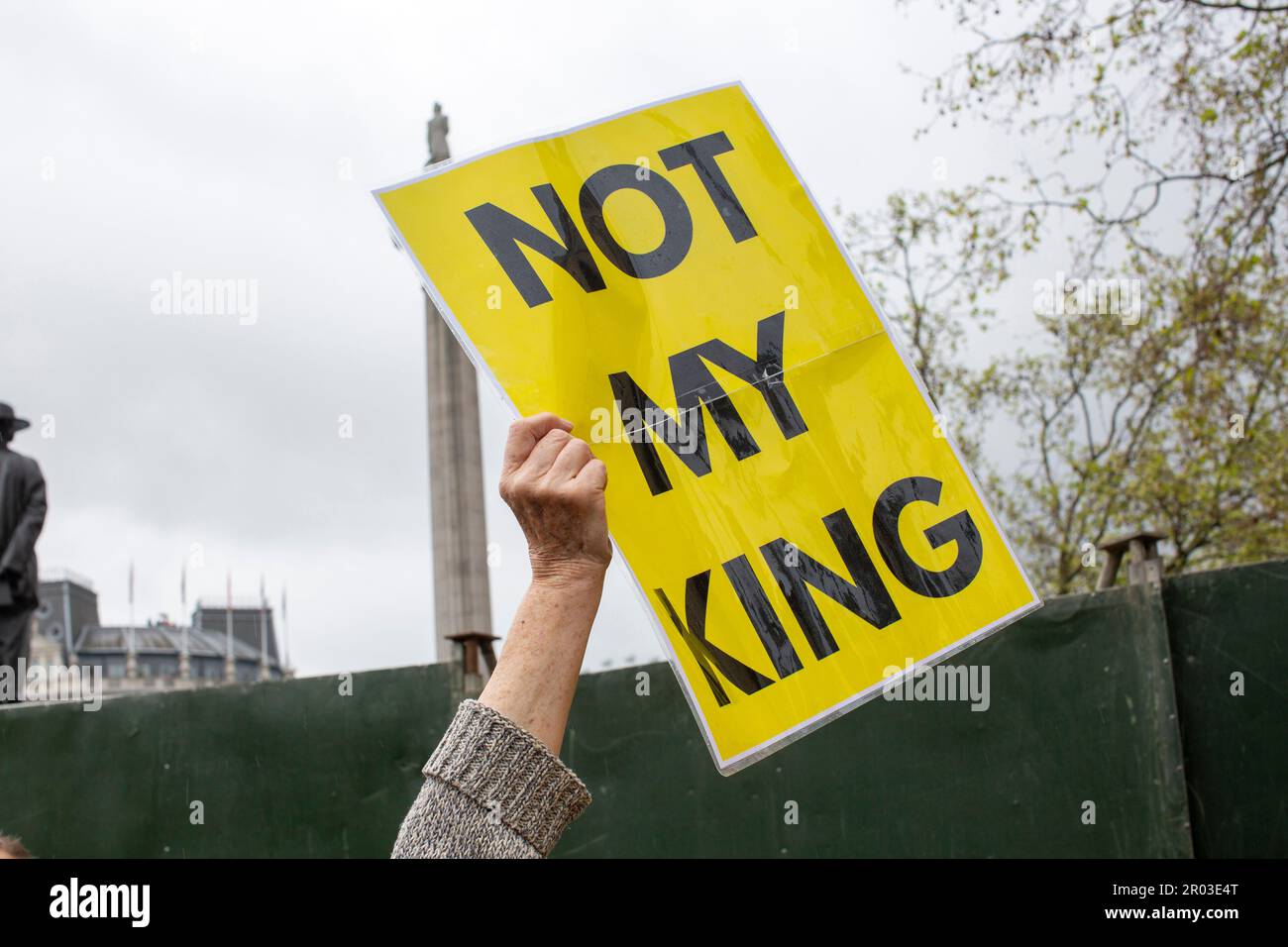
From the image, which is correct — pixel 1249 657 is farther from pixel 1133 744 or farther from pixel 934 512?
pixel 934 512

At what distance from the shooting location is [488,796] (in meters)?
1.38

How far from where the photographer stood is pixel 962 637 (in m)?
2.28

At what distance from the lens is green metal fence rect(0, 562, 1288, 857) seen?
5.16m

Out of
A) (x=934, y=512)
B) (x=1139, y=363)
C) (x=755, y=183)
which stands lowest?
(x=934, y=512)

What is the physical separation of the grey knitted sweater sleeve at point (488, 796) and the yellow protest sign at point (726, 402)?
2.42ft

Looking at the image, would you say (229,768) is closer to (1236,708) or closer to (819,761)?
(819,761)

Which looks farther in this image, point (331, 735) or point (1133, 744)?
point (331, 735)

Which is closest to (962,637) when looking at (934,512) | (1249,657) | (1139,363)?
(934,512)

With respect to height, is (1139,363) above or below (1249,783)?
above

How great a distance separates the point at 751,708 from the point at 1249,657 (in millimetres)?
3774

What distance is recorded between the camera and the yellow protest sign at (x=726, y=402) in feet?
7.32

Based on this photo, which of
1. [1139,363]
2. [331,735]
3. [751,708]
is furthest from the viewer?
[1139,363]
